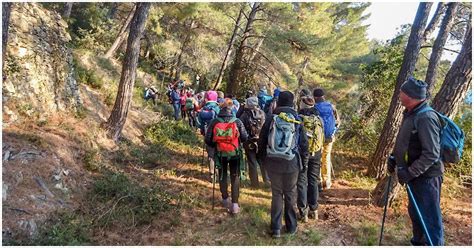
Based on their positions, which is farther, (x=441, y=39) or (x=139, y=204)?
(x=441, y=39)

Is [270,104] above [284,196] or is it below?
above

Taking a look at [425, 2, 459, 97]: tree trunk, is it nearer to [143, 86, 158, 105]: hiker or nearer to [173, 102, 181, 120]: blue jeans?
[173, 102, 181, 120]: blue jeans

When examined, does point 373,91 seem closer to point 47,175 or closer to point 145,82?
point 47,175

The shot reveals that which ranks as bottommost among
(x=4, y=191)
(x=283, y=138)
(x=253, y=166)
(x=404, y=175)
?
(x=4, y=191)

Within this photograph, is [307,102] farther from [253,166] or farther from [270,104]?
[270,104]

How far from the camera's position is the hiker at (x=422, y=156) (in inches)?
138

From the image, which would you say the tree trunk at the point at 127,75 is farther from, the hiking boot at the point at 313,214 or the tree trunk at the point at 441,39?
the tree trunk at the point at 441,39

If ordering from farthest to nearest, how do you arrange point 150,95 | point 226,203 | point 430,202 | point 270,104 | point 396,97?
point 150,95 → point 270,104 → point 396,97 → point 226,203 → point 430,202

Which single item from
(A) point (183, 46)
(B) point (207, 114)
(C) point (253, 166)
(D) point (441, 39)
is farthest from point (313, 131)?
(A) point (183, 46)

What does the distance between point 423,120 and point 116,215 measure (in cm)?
413

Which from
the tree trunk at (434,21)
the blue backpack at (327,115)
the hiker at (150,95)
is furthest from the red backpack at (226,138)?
the hiker at (150,95)

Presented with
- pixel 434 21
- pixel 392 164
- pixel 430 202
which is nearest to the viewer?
pixel 430 202

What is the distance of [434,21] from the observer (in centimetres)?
842

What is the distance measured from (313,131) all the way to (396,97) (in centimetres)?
316
